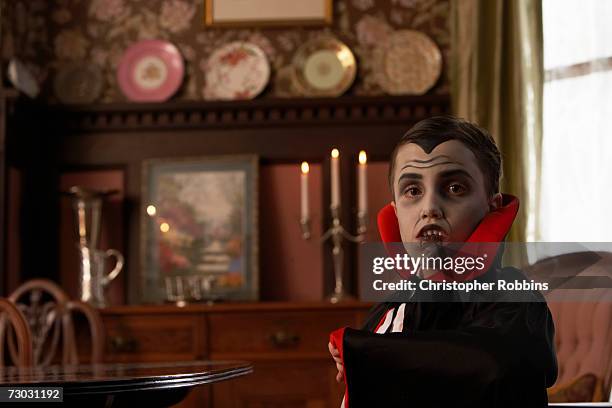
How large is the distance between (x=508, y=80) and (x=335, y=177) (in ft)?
2.93

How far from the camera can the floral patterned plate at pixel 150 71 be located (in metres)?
4.02

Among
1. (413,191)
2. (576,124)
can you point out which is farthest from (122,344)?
(413,191)

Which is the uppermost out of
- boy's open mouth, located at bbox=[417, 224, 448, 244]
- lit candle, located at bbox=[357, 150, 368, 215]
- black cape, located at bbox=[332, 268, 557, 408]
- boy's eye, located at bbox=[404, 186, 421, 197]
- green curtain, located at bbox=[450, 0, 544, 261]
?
green curtain, located at bbox=[450, 0, 544, 261]

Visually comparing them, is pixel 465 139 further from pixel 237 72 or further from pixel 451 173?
pixel 237 72

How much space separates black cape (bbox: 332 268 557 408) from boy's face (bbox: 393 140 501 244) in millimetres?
71

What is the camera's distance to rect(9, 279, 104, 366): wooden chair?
3170 millimetres

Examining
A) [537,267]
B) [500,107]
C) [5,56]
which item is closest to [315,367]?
[500,107]

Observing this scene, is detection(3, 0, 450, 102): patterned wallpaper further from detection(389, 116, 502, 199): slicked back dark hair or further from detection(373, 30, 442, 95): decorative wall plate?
detection(389, 116, 502, 199): slicked back dark hair

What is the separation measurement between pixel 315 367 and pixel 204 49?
1534 mm

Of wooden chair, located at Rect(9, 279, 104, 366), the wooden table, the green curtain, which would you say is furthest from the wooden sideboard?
the wooden table

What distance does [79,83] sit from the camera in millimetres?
4070

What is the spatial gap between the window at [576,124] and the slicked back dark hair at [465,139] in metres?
1.52

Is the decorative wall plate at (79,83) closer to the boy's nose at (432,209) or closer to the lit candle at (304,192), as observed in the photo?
the lit candle at (304,192)

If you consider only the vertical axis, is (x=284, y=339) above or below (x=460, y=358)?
below
